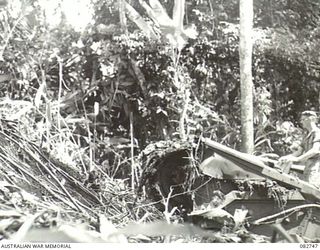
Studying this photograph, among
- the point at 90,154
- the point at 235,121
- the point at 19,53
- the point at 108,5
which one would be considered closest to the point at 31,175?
the point at 90,154

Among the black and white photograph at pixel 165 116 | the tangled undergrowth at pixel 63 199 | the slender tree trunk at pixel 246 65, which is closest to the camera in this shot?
the tangled undergrowth at pixel 63 199

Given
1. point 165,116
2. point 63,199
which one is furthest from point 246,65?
point 63,199

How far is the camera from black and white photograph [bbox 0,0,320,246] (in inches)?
67.1

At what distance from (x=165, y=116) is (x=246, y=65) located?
0.54 meters

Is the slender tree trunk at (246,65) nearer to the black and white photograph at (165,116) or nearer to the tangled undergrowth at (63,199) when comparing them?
the black and white photograph at (165,116)

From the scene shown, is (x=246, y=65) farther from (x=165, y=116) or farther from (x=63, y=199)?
(x=63, y=199)

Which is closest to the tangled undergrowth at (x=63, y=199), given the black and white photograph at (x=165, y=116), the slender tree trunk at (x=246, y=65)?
the black and white photograph at (x=165, y=116)

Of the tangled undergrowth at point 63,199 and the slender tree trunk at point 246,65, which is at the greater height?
the slender tree trunk at point 246,65

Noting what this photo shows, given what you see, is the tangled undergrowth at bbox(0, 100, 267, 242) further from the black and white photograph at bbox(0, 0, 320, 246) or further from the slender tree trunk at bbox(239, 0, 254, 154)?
the slender tree trunk at bbox(239, 0, 254, 154)

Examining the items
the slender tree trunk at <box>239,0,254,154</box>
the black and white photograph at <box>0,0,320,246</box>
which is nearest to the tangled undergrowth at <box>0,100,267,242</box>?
the black and white photograph at <box>0,0,320,246</box>

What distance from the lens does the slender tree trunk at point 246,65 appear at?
85.5 inches

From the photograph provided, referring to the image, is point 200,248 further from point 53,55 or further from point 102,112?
point 53,55

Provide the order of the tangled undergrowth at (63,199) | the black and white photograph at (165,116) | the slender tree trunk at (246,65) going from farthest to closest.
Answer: the slender tree trunk at (246,65), the black and white photograph at (165,116), the tangled undergrowth at (63,199)

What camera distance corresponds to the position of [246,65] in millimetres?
2199
